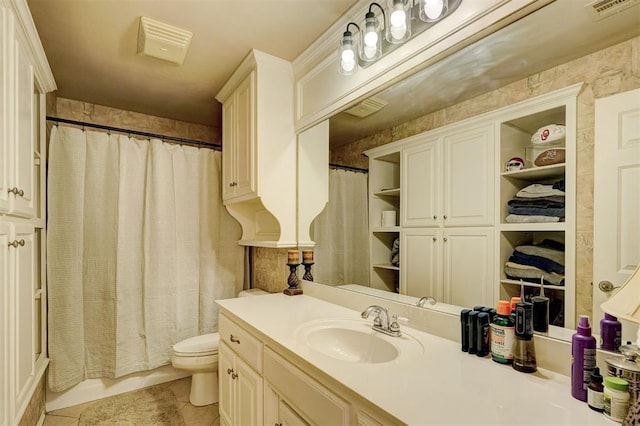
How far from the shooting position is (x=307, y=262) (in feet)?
6.94

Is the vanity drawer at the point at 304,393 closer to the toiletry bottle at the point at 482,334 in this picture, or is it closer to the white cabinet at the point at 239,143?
the toiletry bottle at the point at 482,334

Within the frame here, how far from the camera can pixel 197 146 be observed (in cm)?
271

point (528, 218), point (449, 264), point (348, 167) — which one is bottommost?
point (449, 264)

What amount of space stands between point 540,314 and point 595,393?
27 centimetres

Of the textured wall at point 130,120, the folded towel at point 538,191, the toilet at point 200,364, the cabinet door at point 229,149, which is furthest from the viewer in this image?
the textured wall at point 130,120

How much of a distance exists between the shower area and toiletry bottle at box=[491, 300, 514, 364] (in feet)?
7.05

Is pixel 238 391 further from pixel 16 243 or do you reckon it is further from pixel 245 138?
pixel 245 138

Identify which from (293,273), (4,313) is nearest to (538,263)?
(293,273)

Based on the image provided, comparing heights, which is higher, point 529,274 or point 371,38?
point 371,38

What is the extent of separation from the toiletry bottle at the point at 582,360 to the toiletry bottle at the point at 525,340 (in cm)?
13

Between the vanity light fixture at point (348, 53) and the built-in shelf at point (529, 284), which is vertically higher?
the vanity light fixture at point (348, 53)

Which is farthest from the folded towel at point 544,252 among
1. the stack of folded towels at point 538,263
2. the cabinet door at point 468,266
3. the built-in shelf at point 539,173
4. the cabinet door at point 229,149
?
the cabinet door at point 229,149

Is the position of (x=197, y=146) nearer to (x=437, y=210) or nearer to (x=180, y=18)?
(x=180, y=18)

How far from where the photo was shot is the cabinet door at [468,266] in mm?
1193
